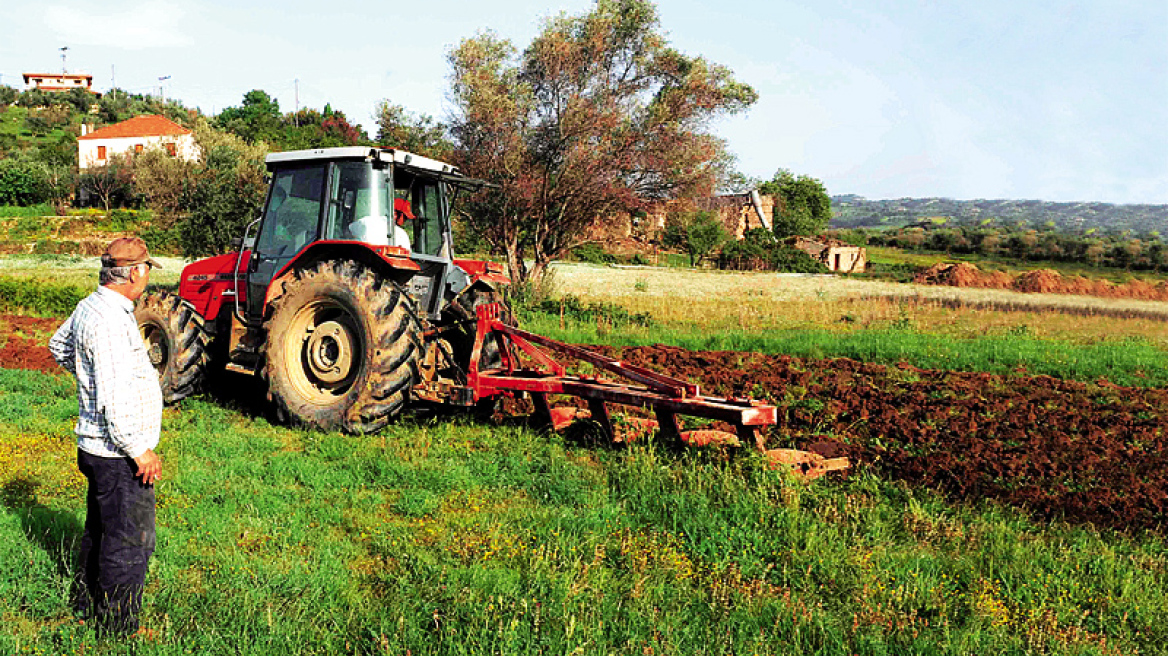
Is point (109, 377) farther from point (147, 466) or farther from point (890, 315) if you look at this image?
point (890, 315)

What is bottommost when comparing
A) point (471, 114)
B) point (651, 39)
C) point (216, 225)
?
point (216, 225)

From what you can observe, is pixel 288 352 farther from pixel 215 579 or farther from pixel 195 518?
pixel 215 579

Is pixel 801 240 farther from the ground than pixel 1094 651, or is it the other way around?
pixel 801 240

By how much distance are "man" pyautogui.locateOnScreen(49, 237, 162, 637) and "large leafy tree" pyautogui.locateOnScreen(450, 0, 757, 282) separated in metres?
14.5

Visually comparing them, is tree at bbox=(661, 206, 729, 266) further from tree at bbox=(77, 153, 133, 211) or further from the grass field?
the grass field

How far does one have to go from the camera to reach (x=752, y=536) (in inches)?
182

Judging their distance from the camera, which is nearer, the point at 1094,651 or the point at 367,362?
the point at 1094,651

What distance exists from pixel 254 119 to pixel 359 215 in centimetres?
7828

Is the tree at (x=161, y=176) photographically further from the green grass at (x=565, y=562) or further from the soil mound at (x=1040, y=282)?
the soil mound at (x=1040, y=282)

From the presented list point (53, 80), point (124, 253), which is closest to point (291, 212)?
point (124, 253)

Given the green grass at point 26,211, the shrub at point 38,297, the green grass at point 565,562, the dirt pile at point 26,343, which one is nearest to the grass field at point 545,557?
the green grass at point 565,562

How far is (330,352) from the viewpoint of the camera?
23.7 feet

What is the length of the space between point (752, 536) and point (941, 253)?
69.2 metres

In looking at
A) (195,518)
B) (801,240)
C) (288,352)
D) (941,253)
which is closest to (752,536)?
(195,518)
